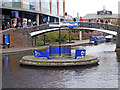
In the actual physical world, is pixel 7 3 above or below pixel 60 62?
above

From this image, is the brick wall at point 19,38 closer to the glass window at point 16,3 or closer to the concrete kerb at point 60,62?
the glass window at point 16,3

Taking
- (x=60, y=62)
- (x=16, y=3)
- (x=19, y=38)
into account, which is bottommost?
(x=60, y=62)

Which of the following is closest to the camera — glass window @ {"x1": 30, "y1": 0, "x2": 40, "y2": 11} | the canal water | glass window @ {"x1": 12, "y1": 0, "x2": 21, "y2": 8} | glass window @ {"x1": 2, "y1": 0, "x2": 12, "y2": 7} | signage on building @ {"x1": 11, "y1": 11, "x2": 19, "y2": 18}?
the canal water

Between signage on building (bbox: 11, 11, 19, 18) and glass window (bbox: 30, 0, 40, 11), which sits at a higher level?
glass window (bbox: 30, 0, 40, 11)

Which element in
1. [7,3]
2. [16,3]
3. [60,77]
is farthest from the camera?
[16,3]

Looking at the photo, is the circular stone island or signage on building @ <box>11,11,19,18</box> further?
signage on building @ <box>11,11,19,18</box>

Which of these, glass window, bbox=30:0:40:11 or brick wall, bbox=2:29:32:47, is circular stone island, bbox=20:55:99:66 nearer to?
brick wall, bbox=2:29:32:47

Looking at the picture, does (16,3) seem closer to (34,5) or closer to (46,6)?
(34,5)

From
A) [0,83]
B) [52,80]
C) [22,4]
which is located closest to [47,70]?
[52,80]

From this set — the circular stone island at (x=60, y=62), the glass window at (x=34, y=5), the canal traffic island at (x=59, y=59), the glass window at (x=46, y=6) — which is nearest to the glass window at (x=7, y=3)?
the glass window at (x=34, y=5)

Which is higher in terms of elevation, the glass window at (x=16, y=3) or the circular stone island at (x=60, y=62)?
the glass window at (x=16, y=3)

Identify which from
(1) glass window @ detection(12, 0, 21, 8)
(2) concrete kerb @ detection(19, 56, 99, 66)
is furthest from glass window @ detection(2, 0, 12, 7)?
(2) concrete kerb @ detection(19, 56, 99, 66)

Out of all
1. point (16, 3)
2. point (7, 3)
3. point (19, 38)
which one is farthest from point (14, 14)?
point (19, 38)

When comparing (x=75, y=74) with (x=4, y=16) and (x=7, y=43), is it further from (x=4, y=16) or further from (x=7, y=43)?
(x=4, y=16)
